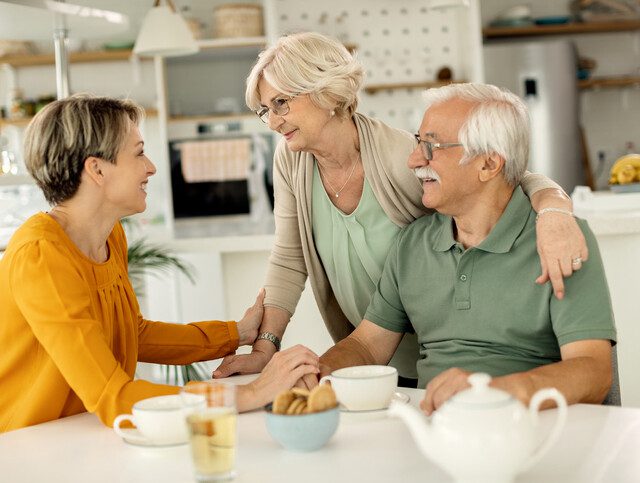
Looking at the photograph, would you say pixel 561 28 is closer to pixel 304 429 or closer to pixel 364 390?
pixel 364 390

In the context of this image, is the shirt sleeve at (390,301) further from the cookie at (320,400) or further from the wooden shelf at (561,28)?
the wooden shelf at (561,28)

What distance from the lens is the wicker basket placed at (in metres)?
6.50

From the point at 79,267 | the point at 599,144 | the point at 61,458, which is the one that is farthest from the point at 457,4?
the point at 61,458

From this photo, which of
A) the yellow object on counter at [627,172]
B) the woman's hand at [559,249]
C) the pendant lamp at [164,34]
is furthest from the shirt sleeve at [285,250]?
the pendant lamp at [164,34]

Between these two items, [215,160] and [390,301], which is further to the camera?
[215,160]

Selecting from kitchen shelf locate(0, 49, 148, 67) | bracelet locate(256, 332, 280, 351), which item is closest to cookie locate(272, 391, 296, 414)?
bracelet locate(256, 332, 280, 351)

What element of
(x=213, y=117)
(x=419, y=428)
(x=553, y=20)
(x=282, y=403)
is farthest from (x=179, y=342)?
(x=553, y=20)

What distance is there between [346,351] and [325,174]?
1.60 feet

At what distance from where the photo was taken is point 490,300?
179 centimetres

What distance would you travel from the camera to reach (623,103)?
7305mm

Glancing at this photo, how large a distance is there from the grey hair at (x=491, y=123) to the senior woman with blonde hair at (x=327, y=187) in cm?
12

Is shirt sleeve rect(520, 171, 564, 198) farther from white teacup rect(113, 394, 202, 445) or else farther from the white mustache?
white teacup rect(113, 394, 202, 445)

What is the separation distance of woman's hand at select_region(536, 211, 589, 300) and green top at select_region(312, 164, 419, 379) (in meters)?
0.49

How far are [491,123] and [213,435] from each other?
943 mm
